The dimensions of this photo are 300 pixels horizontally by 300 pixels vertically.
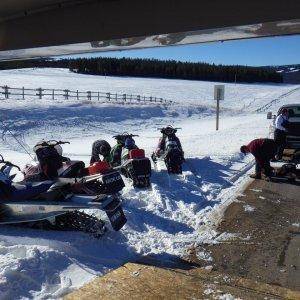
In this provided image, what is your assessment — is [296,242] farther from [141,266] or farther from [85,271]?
[85,271]

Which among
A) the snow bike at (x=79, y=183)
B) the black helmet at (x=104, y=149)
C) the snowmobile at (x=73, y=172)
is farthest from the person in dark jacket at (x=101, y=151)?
the snow bike at (x=79, y=183)

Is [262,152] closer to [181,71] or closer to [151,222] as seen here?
[151,222]

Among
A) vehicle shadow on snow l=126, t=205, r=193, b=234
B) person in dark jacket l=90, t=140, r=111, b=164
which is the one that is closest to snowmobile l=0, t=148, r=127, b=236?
vehicle shadow on snow l=126, t=205, r=193, b=234

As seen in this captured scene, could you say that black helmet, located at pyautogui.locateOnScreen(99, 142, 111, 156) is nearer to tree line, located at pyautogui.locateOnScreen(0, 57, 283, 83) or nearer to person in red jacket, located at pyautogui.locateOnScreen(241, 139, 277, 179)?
person in red jacket, located at pyautogui.locateOnScreen(241, 139, 277, 179)

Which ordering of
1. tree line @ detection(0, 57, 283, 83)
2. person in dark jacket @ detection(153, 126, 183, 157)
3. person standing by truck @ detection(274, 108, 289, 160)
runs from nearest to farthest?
1. person in dark jacket @ detection(153, 126, 183, 157)
2. person standing by truck @ detection(274, 108, 289, 160)
3. tree line @ detection(0, 57, 283, 83)

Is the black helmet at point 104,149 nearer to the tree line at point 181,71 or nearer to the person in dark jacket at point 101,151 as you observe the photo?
the person in dark jacket at point 101,151

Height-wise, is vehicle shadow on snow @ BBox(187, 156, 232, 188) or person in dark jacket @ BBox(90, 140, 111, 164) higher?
person in dark jacket @ BBox(90, 140, 111, 164)

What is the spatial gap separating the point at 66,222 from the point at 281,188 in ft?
17.3

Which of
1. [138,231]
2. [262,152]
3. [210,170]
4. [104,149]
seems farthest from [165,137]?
[138,231]

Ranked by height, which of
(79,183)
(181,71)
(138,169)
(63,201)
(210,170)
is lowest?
(181,71)

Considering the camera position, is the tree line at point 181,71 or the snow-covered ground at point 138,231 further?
the tree line at point 181,71

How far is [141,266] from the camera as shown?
5.83 m

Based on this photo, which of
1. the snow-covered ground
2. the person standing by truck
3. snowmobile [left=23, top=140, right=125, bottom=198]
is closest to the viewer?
the snow-covered ground

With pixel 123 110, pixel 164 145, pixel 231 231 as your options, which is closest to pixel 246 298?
pixel 231 231
